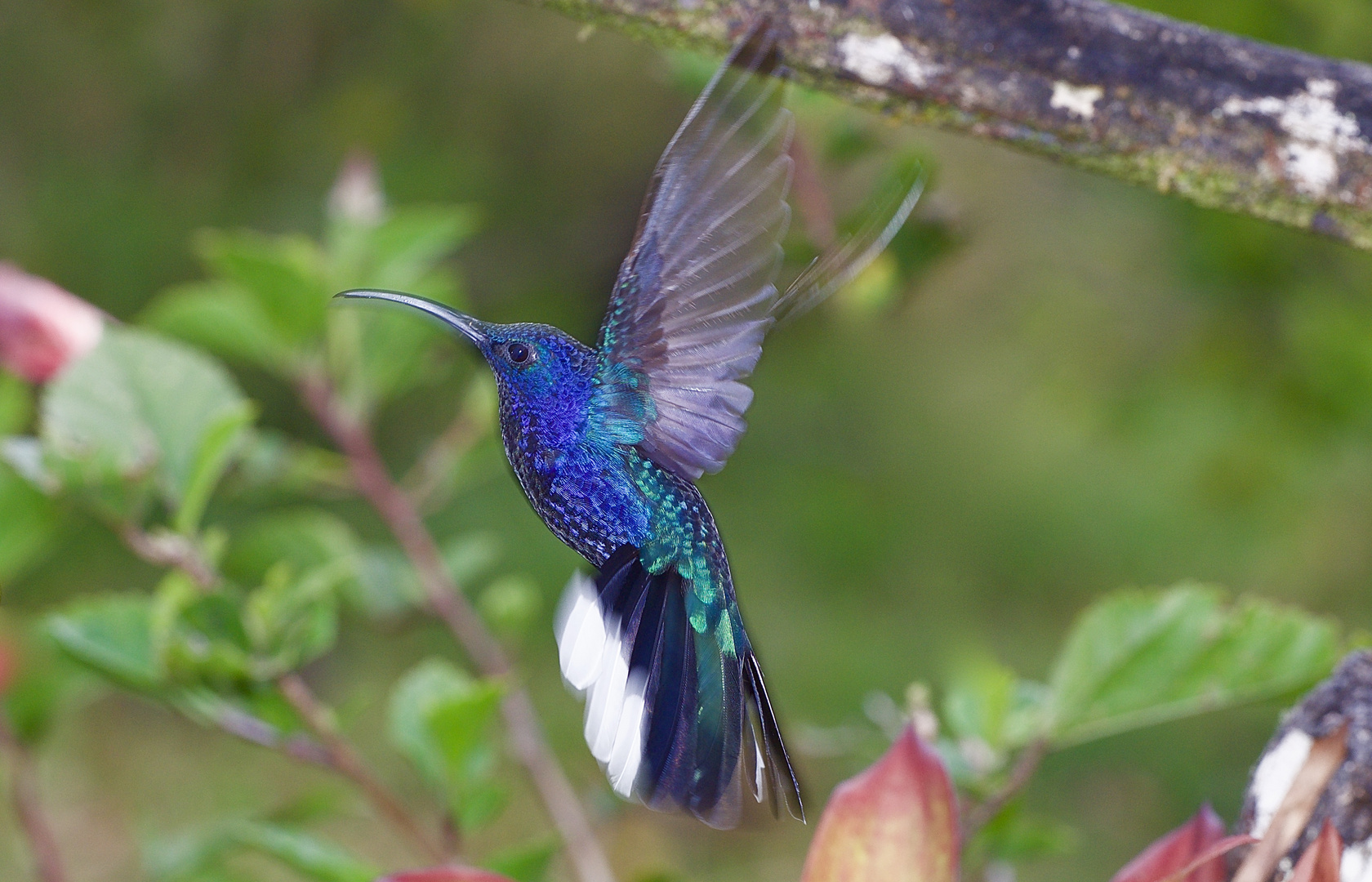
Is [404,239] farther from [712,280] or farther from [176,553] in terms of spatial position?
[712,280]

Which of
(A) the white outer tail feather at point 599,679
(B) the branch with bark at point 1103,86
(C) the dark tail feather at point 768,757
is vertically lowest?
(C) the dark tail feather at point 768,757

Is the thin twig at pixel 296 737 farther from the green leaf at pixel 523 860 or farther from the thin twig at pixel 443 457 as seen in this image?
the thin twig at pixel 443 457

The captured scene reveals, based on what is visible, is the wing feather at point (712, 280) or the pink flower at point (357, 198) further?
the pink flower at point (357, 198)

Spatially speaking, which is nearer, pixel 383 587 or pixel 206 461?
pixel 206 461

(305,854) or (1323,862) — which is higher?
(1323,862)

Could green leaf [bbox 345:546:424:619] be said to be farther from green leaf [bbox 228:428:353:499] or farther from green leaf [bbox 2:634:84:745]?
green leaf [bbox 2:634:84:745]

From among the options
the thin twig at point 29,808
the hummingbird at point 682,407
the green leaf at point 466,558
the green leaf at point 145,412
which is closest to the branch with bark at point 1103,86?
the hummingbird at point 682,407

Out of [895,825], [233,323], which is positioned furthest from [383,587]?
[895,825]
